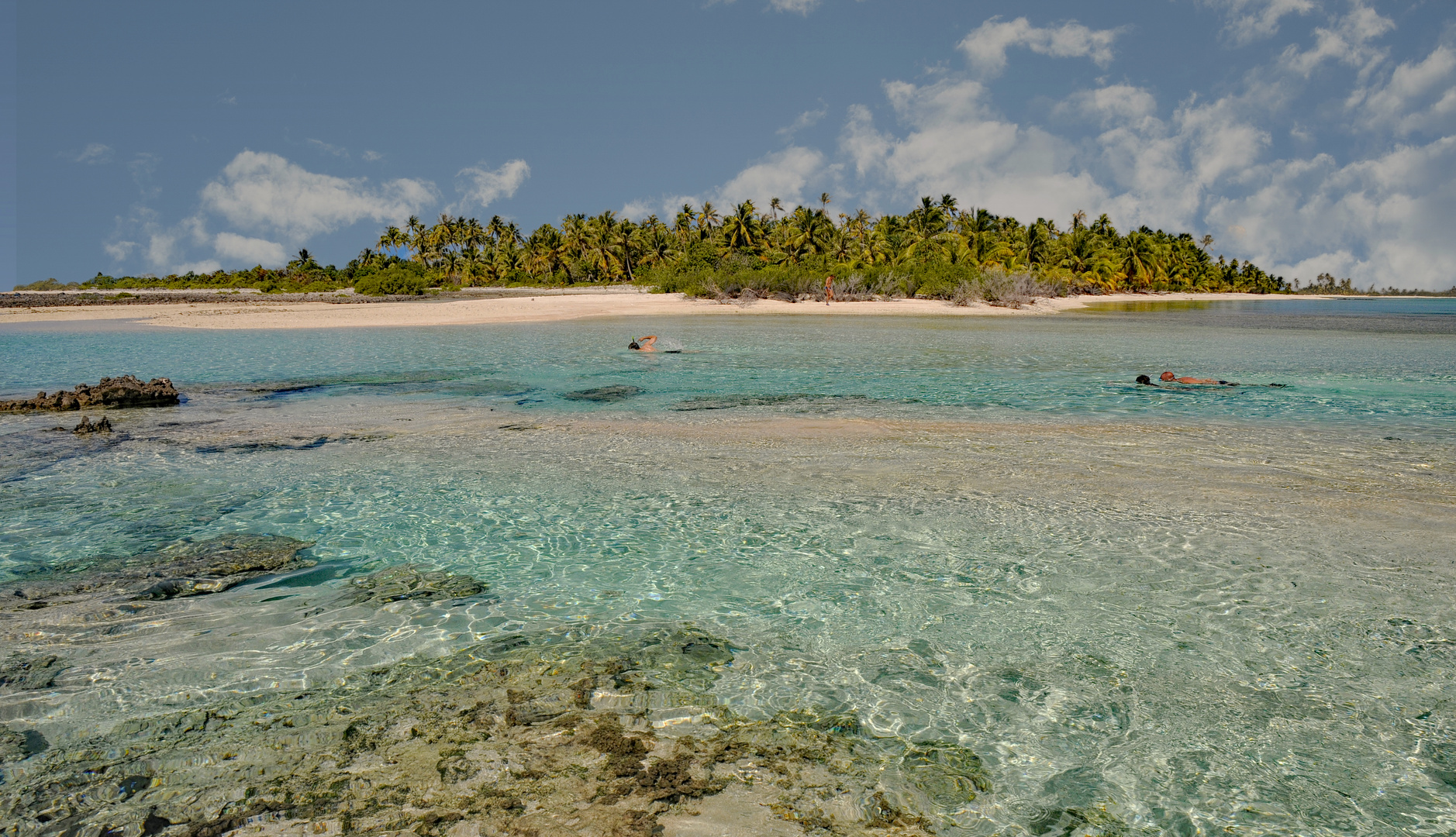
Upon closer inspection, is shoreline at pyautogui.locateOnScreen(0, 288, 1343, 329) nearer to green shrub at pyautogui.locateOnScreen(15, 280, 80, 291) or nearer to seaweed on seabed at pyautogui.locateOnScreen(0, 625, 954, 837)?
seaweed on seabed at pyautogui.locateOnScreen(0, 625, 954, 837)

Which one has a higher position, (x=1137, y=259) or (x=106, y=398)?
(x=1137, y=259)

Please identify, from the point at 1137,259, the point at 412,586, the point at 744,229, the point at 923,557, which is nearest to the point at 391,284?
the point at 744,229

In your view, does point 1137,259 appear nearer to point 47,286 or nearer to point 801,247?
point 801,247

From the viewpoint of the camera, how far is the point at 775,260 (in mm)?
73562

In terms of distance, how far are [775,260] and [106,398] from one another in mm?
63845

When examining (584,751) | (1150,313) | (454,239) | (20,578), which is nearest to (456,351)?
(20,578)

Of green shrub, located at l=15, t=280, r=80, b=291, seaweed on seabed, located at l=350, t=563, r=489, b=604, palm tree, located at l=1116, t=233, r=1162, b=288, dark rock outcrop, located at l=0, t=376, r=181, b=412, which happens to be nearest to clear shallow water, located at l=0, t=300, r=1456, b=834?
seaweed on seabed, located at l=350, t=563, r=489, b=604

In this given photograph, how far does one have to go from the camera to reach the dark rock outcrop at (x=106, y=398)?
13.0 meters

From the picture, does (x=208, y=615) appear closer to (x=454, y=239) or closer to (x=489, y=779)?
(x=489, y=779)

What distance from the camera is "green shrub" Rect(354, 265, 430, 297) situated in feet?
243

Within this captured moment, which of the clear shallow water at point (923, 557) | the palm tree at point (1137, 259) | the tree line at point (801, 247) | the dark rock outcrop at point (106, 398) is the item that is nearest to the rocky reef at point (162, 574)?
the clear shallow water at point (923, 557)

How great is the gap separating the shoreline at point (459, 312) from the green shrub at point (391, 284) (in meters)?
19.5

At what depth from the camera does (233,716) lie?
3.89 m

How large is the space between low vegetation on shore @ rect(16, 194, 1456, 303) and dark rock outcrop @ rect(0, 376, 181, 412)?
38.0m
